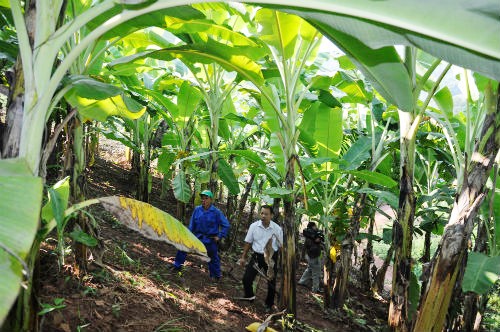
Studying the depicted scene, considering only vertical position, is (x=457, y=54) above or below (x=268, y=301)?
above

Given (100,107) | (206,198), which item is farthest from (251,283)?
(100,107)

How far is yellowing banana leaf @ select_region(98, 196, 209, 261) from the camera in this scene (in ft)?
5.45

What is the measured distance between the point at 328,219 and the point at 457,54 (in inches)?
146

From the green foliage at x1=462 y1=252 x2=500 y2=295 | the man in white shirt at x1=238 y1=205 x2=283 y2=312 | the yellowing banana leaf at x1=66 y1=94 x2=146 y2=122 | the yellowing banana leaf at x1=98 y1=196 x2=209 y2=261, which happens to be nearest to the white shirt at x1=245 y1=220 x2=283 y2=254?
the man in white shirt at x1=238 y1=205 x2=283 y2=312

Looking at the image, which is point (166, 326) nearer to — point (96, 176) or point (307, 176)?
point (307, 176)

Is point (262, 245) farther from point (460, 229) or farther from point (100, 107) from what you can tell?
point (100, 107)

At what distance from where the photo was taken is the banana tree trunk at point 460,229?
259cm

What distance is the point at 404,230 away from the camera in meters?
3.20

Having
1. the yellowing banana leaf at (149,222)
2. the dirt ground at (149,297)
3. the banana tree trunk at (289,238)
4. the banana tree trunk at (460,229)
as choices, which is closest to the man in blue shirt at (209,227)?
the dirt ground at (149,297)

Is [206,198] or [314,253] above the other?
[206,198]

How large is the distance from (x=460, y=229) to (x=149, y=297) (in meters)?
2.59

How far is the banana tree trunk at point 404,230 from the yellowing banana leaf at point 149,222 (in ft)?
6.40

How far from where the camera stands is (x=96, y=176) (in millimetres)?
8406

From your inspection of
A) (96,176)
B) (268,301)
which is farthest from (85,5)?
(96,176)
